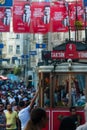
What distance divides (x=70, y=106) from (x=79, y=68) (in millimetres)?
1052

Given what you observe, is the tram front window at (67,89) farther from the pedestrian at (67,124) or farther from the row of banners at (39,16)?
the row of banners at (39,16)

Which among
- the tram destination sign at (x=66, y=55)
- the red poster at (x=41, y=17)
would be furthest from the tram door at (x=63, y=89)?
the red poster at (x=41, y=17)

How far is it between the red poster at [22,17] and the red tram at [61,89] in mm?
15228

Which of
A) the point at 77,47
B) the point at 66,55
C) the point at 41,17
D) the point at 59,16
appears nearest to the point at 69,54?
the point at 66,55

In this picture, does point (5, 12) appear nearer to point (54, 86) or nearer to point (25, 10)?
point (25, 10)

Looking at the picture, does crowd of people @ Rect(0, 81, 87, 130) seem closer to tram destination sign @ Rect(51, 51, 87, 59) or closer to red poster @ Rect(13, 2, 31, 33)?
tram destination sign @ Rect(51, 51, 87, 59)

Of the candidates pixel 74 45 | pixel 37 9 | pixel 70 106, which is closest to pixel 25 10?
pixel 37 9

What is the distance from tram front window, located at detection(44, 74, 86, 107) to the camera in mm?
14102

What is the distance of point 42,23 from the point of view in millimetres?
30094

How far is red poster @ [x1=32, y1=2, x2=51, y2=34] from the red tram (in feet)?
50.3

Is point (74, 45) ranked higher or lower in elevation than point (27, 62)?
higher

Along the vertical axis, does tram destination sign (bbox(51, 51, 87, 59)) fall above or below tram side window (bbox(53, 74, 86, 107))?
above

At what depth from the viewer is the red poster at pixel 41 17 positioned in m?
29.8

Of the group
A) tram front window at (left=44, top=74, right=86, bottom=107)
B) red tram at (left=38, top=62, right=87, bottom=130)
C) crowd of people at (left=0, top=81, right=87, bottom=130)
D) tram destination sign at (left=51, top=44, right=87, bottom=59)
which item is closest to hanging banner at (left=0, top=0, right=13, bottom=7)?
crowd of people at (left=0, top=81, right=87, bottom=130)
